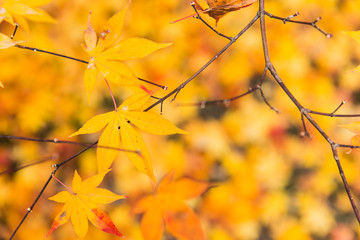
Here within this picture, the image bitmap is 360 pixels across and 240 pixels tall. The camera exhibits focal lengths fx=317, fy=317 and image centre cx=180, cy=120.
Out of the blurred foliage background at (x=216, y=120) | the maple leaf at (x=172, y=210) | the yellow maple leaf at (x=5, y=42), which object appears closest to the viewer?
the yellow maple leaf at (x=5, y=42)

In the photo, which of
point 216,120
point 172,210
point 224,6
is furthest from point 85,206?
point 216,120

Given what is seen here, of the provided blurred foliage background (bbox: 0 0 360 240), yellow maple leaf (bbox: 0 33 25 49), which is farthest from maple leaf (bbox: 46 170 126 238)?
blurred foliage background (bbox: 0 0 360 240)

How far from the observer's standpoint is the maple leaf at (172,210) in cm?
112

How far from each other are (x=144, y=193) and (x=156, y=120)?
1.01 meters

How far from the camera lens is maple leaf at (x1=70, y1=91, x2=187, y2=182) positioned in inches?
29.0

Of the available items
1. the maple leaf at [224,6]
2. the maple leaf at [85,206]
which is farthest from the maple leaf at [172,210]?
the maple leaf at [224,6]

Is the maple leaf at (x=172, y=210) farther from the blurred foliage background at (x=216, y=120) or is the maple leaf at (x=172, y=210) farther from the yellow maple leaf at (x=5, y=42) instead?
the yellow maple leaf at (x=5, y=42)

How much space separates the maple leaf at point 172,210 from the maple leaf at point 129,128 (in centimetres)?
40

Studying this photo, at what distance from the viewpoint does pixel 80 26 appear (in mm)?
1793

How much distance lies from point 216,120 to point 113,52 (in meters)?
1.08

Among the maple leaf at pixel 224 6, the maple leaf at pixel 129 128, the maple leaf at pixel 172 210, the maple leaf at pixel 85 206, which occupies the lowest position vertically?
the maple leaf at pixel 172 210

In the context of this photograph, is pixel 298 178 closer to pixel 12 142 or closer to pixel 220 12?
pixel 220 12

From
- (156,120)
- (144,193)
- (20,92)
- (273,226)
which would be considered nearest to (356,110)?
(273,226)

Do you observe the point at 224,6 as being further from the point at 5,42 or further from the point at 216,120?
the point at 216,120
